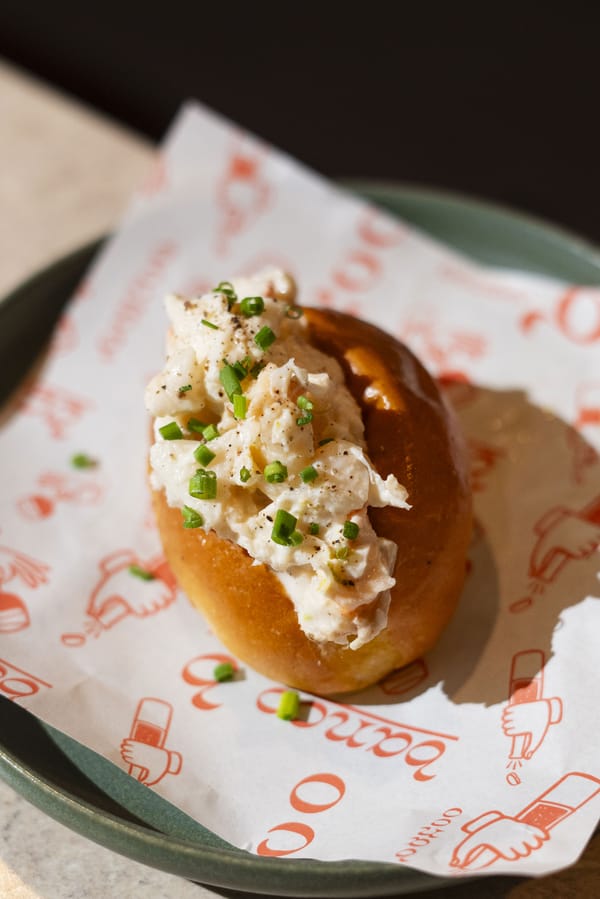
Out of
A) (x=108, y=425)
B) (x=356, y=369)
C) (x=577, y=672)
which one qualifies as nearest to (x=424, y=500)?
(x=356, y=369)

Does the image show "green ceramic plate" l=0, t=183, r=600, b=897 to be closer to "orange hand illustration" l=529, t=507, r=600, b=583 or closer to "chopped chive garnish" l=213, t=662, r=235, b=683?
"chopped chive garnish" l=213, t=662, r=235, b=683

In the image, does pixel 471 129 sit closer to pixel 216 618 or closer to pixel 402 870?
pixel 216 618

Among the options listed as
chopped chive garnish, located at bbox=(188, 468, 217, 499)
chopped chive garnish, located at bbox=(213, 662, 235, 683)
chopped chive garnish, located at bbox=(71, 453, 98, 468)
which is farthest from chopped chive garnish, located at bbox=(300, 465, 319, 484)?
chopped chive garnish, located at bbox=(71, 453, 98, 468)

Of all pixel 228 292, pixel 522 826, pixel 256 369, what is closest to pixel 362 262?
pixel 228 292

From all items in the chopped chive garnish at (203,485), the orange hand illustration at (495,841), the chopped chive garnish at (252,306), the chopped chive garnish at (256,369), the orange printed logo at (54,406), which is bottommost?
the orange hand illustration at (495,841)

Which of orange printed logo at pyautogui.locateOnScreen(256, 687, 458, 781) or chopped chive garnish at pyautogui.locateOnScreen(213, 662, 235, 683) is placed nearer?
orange printed logo at pyautogui.locateOnScreen(256, 687, 458, 781)

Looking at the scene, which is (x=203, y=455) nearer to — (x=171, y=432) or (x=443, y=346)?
(x=171, y=432)

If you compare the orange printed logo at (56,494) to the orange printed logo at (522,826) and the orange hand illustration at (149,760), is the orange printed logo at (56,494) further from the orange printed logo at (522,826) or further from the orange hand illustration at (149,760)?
Result: the orange printed logo at (522,826)

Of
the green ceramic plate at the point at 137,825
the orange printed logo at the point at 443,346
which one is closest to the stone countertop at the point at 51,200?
the green ceramic plate at the point at 137,825
